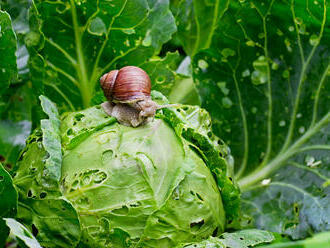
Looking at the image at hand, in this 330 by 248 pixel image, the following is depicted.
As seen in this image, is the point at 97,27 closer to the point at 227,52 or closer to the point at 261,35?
the point at 227,52

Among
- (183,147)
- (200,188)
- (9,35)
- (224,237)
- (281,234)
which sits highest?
(9,35)

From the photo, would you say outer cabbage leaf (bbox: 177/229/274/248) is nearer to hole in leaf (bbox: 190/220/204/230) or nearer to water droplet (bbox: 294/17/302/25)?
hole in leaf (bbox: 190/220/204/230)

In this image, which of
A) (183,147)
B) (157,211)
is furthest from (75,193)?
(183,147)

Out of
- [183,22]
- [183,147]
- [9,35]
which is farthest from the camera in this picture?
[183,22]

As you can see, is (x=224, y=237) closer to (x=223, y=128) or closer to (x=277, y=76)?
(x=223, y=128)

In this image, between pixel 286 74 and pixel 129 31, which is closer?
pixel 129 31

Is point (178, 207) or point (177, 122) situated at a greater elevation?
point (177, 122)

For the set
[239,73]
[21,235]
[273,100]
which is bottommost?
[21,235]

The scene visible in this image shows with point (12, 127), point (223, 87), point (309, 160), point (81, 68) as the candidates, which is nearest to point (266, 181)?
point (309, 160)
